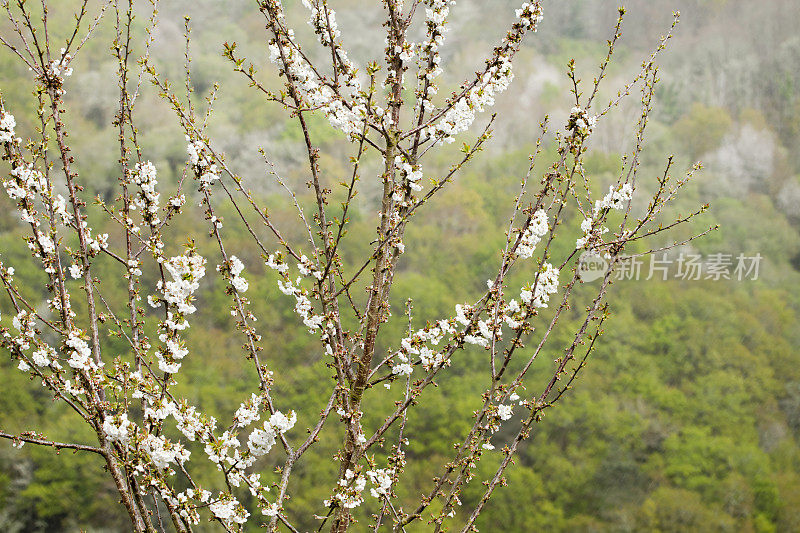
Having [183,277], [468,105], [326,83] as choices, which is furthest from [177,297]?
[468,105]

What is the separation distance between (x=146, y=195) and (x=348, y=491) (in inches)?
32.6

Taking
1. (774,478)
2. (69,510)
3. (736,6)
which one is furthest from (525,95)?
(69,510)

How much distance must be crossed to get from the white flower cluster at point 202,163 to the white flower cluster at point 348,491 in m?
0.71

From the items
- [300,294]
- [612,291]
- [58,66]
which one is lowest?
[300,294]

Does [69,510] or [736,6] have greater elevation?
[736,6]

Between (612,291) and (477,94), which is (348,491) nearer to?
(477,94)

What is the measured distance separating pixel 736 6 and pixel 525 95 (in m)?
4.36

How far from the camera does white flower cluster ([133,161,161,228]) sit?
1410 millimetres

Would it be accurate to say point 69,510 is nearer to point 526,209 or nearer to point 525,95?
point 526,209

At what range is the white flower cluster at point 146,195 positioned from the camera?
1410 mm

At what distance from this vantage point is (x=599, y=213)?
1476 millimetres

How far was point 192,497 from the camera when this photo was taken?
128 cm

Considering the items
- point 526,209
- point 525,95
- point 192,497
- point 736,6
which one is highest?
point 736,6

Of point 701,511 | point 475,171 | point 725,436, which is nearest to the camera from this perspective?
point 701,511
